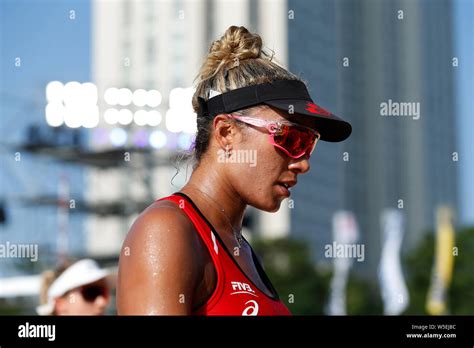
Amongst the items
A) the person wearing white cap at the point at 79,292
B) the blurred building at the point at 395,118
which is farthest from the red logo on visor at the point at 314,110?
the blurred building at the point at 395,118

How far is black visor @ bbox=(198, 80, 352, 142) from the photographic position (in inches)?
125

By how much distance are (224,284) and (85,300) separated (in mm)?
3342

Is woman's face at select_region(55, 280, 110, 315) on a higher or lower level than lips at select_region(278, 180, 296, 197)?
lower

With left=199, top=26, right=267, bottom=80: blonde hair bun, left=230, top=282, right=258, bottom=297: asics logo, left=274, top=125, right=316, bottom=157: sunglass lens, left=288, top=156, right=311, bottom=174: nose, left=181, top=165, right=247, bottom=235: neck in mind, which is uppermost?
left=199, top=26, right=267, bottom=80: blonde hair bun

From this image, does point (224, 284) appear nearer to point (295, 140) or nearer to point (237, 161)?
point (237, 161)

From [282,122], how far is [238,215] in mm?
357

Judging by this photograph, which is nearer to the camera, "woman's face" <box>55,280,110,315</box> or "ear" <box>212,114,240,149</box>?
"ear" <box>212,114,240,149</box>

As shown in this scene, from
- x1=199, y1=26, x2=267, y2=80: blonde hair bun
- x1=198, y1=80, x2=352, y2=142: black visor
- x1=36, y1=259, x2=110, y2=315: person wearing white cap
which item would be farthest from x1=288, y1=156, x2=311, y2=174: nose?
x1=36, y1=259, x2=110, y2=315: person wearing white cap

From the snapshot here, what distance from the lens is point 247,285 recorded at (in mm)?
3039

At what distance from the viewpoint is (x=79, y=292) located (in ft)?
20.1

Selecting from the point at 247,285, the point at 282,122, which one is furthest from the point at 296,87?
the point at 247,285

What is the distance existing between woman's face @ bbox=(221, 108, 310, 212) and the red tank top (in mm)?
222

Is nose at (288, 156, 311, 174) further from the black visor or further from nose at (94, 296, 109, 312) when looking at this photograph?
nose at (94, 296, 109, 312)

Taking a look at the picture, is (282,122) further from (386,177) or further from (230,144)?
(386,177)
